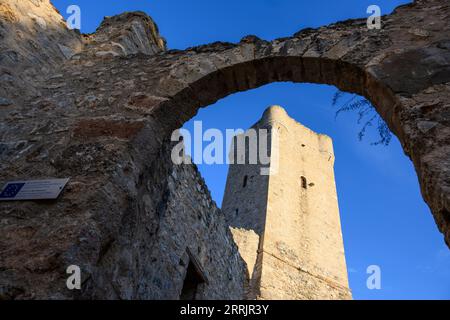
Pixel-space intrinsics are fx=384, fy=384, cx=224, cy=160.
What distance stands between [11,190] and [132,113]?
2.67 feet

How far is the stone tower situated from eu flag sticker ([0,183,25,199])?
807 centimetres

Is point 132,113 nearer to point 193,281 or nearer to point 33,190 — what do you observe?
point 33,190

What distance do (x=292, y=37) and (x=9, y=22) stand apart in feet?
7.37

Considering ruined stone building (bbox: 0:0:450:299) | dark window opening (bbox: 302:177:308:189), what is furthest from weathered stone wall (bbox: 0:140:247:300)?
dark window opening (bbox: 302:177:308:189)

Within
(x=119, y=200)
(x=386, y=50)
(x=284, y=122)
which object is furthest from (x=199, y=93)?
(x=284, y=122)

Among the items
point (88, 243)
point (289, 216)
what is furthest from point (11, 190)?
point (289, 216)

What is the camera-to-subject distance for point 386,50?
2.40m

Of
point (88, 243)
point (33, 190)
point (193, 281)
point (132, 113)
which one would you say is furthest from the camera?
point (193, 281)

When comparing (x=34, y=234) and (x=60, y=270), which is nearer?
(x=60, y=270)

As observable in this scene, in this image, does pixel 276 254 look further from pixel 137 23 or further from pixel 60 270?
pixel 60 270

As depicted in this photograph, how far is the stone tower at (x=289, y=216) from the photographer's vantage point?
10250 mm

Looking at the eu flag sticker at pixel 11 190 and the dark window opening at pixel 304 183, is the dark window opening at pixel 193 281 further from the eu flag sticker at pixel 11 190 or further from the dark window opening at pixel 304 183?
the dark window opening at pixel 304 183

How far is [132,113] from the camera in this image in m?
2.40

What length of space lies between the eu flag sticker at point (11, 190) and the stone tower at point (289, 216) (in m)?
8.07
